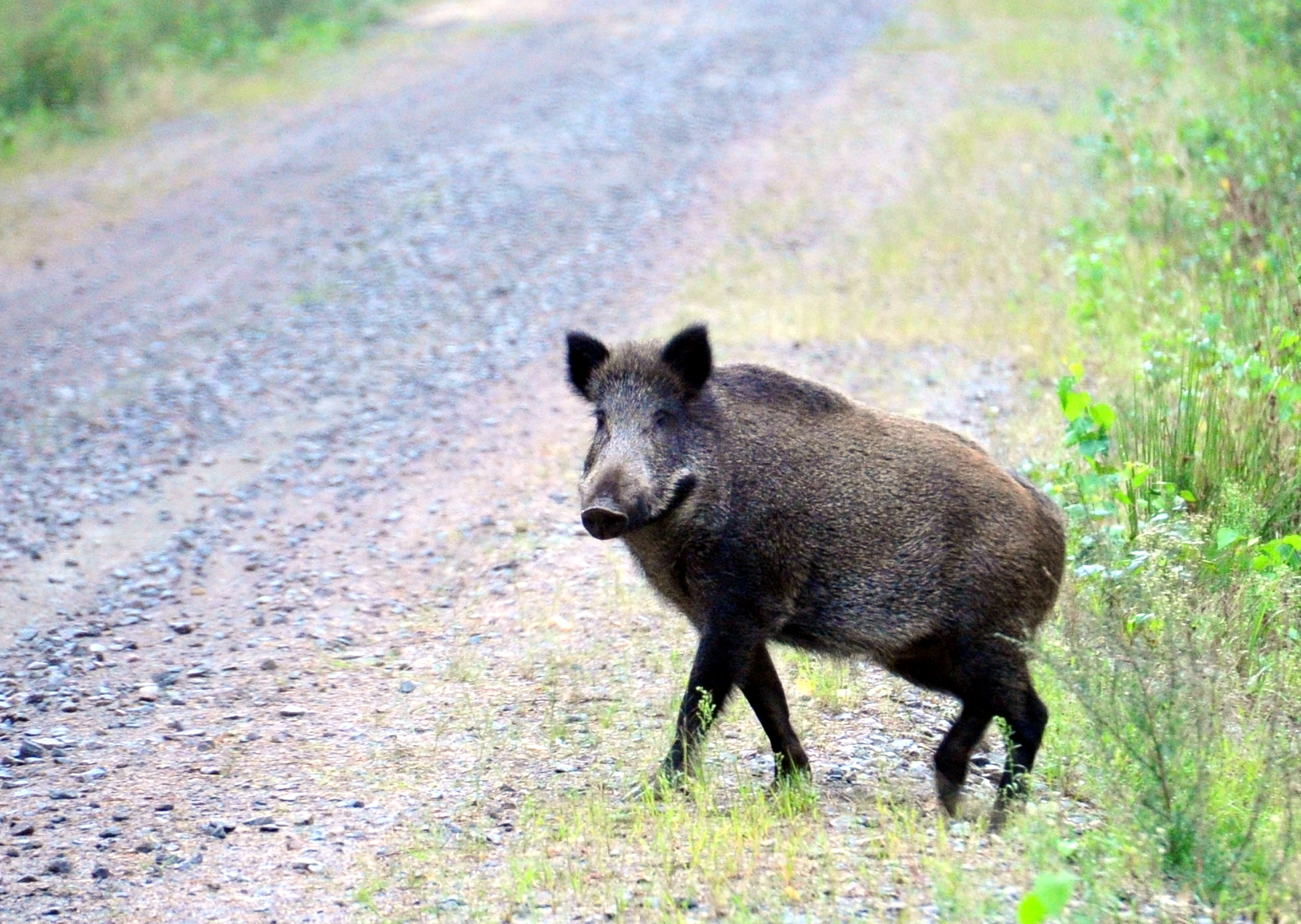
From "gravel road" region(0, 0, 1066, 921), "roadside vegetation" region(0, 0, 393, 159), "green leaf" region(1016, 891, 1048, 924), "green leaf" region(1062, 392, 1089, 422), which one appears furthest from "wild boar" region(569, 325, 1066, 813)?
"roadside vegetation" region(0, 0, 393, 159)

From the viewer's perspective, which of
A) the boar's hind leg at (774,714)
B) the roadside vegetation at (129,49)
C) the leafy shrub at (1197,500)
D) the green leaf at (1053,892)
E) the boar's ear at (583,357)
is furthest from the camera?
the roadside vegetation at (129,49)

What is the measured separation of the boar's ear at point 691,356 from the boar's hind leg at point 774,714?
109cm

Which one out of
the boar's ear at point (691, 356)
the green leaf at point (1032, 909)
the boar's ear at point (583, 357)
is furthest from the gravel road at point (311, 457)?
the green leaf at point (1032, 909)

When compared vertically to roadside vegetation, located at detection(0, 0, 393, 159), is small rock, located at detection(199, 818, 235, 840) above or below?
below

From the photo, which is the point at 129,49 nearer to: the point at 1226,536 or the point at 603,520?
the point at 603,520

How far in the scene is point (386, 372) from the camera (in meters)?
11.4

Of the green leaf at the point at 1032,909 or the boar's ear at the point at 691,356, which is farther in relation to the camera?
the boar's ear at the point at 691,356

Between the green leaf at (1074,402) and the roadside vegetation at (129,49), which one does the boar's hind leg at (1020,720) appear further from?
the roadside vegetation at (129,49)

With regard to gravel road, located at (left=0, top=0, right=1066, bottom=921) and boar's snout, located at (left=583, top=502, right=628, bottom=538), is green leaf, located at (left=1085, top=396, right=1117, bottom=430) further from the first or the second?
boar's snout, located at (left=583, top=502, right=628, bottom=538)

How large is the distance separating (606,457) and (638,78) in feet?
47.6

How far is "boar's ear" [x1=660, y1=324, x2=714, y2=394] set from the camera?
18.9 feet

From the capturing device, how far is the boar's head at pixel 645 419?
5.43m

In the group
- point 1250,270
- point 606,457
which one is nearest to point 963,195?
→ point 1250,270

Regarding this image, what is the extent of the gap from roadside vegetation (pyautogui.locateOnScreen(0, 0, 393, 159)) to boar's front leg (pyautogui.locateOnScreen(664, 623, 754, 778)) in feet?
44.8
